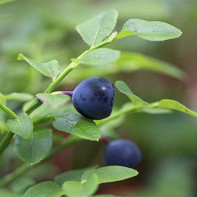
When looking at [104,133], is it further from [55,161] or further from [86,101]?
[55,161]

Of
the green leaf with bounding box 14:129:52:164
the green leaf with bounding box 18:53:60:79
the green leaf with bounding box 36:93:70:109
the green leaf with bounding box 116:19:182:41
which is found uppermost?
the green leaf with bounding box 116:19:182:41

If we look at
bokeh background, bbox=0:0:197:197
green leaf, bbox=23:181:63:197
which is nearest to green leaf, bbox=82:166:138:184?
green leaf, bbox=23:181:63:197

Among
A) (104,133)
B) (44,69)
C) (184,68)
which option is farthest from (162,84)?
(44,69)

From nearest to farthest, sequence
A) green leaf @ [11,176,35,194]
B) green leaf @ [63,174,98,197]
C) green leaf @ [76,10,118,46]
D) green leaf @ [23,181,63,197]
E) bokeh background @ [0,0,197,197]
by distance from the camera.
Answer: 1. green leaf @ [63,174,98,197]
2. green leaf @ [23,181,63,197]
3. green leaf @ [76,10,118,46]
4. green leaf @ [11,176,35,194]
5. bokeh background @ [0,0,197,197]

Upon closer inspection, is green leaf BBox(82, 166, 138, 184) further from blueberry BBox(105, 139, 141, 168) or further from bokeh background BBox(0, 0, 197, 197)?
bokeh background BBox(0, 0, 197, 197)

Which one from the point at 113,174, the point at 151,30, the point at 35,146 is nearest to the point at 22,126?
the point at 35,146

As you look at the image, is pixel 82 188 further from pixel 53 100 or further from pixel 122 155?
pixel 122 155
